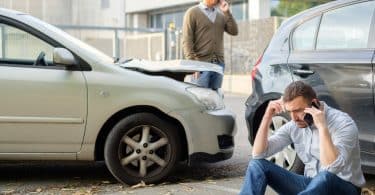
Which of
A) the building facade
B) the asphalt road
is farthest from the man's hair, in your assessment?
the building facade

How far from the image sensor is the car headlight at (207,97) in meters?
5.87

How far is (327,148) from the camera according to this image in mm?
3703

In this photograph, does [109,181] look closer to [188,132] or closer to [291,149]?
[188,132]

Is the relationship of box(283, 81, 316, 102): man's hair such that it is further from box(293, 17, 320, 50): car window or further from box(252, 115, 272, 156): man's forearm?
box(293, 17, 320, 50): car window

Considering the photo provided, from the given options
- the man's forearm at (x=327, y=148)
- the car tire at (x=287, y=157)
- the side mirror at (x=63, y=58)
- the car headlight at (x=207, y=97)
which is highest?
the side mirror at (x=63, y=58)

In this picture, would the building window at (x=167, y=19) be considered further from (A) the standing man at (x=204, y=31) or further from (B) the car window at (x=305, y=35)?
(B) the car window at (x=305, y=35)

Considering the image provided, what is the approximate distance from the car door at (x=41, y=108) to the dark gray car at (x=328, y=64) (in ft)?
5.12

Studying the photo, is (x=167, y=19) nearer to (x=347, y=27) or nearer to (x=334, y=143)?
(x=347, y=27)

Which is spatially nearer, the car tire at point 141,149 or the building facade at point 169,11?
the car tire at point 141,149

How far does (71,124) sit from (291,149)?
6.07 ft

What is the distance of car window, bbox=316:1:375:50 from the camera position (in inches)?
203

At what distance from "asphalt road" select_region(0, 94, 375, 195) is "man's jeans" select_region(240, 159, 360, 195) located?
1.24m

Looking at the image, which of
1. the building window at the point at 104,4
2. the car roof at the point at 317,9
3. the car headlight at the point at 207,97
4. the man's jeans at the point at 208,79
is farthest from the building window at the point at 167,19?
the car roof at the point at 317,9

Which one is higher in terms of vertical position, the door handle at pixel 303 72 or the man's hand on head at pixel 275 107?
the door handle at pixel 303 72
